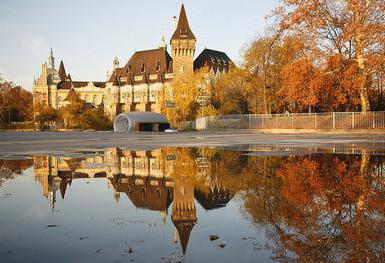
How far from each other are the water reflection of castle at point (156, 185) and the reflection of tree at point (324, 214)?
640 millimetres

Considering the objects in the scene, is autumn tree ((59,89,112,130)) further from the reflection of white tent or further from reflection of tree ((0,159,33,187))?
reflection of tree ((0,159,33,187))

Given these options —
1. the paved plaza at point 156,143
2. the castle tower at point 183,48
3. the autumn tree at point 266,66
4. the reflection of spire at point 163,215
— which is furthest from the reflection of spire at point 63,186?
the castle tower at point 183,48

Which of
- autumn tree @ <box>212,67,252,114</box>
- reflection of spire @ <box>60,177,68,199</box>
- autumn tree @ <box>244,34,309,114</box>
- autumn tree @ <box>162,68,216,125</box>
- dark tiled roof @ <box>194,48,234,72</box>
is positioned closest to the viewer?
reflection of spire @ <box>60,177,68,199</box>

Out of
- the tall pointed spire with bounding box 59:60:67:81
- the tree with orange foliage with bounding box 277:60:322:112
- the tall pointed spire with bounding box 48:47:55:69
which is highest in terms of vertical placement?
A: the tall pointed spire with bounding box 48:47:55:69

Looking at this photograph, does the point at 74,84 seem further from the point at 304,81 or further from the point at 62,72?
the point at 304,81

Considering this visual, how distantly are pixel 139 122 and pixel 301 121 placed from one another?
2507 centimetres

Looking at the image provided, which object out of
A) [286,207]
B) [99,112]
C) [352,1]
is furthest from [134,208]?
[99,112]

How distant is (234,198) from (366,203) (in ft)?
5.34

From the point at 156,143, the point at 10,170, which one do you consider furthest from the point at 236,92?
the point at 10,170

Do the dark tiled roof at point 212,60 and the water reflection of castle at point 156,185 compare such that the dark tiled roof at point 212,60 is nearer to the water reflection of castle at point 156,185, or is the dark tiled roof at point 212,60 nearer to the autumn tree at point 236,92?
the autumn tree at point 236,92

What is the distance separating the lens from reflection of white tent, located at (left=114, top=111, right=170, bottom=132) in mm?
56750

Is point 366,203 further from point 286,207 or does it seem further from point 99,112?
point 99,112

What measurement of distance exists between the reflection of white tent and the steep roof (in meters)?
42.7

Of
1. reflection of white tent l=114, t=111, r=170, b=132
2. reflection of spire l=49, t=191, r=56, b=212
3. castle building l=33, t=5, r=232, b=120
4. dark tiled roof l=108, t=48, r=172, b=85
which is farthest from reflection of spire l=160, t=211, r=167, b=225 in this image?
dark tiled roof l=108, t=48, r=172, b=85
